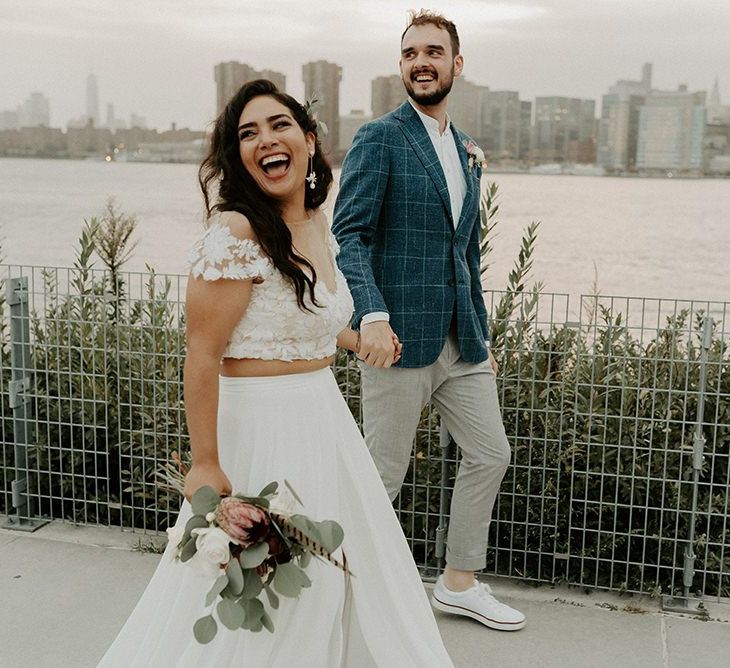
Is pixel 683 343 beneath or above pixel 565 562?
above

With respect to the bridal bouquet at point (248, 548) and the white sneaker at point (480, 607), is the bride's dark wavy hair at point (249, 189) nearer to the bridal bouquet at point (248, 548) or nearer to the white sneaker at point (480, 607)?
the bridal bouquet at point (248, 548)

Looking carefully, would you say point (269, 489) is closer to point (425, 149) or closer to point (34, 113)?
point (425, 149)

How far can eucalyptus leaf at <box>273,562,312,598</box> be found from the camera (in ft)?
6.44

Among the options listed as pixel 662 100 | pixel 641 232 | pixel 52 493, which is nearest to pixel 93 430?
pixel 52 493

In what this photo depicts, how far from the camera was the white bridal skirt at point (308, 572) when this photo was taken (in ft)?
7.40

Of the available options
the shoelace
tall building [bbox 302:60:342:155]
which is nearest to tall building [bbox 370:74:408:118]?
tall building [bbox 302:60:342:155]

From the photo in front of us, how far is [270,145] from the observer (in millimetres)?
2252

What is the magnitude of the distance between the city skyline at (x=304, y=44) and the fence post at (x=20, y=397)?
14.4m

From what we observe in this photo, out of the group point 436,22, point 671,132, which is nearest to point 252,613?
point 436,22

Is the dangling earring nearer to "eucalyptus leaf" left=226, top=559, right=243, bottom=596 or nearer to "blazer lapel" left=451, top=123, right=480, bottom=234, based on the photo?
"blazer lapel" left=451, top=123, right=480, bottom=234

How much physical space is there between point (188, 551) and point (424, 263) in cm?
148

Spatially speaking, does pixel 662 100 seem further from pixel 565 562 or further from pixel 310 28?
pixel 310 28

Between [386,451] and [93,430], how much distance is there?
1.72 m

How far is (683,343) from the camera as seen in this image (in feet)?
13.3
